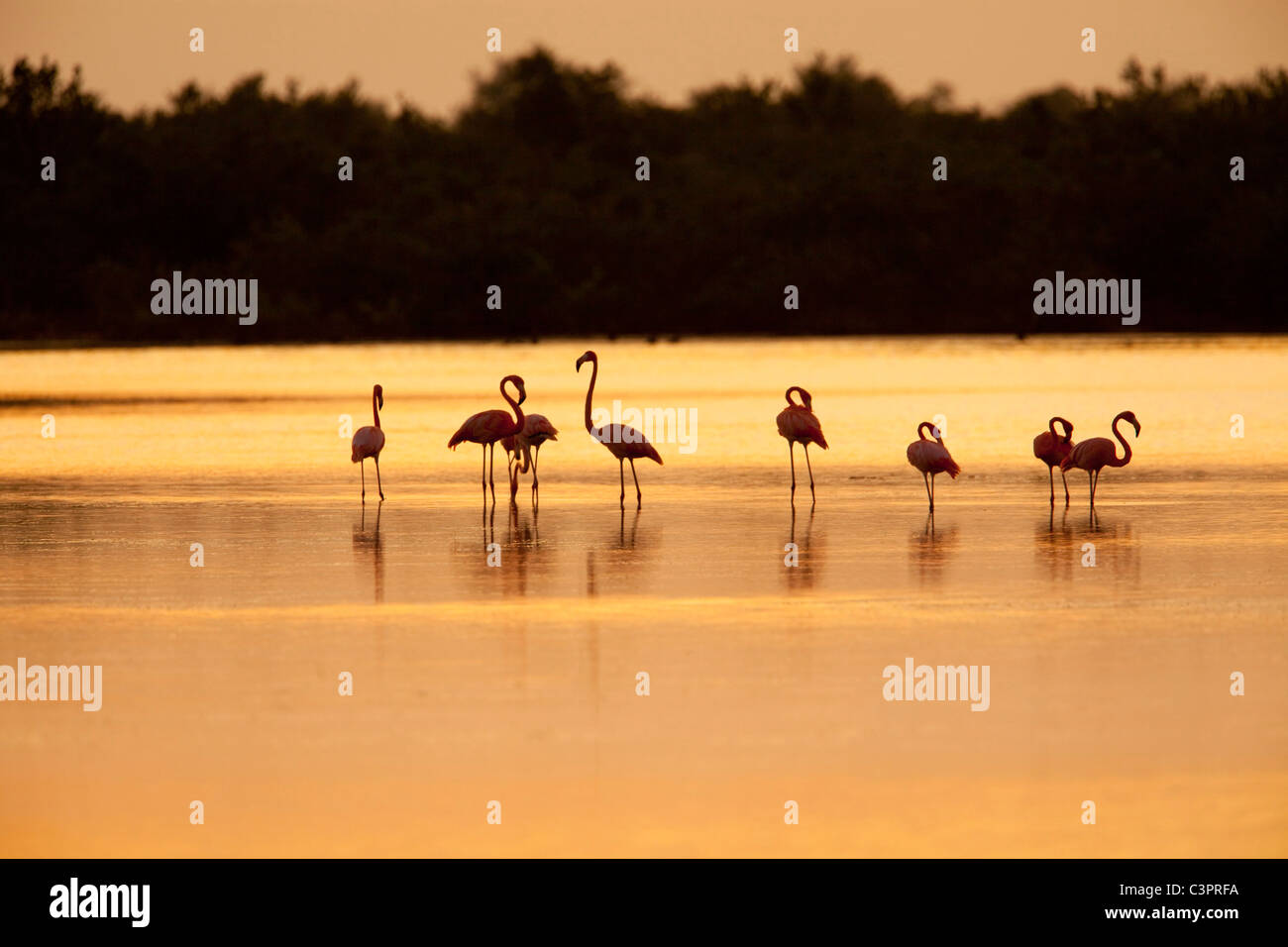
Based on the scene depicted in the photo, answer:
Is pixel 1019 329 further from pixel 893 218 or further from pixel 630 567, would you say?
pixel 630 567

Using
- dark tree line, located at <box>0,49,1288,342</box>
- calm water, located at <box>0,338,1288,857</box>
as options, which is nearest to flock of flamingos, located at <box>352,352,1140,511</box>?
calm water, located at <box>0,338,1288,857</box>

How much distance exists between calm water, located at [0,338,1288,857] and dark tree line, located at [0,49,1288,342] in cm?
4083

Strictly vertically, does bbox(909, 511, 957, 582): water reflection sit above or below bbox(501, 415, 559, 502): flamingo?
below

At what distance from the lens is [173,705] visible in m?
8.14

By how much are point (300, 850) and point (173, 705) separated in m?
2.03

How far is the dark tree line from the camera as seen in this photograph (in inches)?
2347

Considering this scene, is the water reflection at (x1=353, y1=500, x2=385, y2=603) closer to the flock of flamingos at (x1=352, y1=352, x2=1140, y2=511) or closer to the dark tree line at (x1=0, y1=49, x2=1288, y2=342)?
the flock of flamingos at (x1=352, y1=352, x2=1140, y2=511)

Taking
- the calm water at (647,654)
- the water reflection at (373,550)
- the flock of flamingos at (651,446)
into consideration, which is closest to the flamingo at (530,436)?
the flock of flamingos at (651,446)

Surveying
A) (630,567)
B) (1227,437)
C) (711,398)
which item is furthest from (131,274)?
(630,567)

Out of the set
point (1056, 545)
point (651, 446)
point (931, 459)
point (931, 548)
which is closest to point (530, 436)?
point (651, 446)

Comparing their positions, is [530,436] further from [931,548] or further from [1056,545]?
[1056,545]

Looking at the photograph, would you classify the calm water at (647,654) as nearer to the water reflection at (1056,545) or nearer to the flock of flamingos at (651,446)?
the water reflection at (1056,545)

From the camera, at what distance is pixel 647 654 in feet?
29.6

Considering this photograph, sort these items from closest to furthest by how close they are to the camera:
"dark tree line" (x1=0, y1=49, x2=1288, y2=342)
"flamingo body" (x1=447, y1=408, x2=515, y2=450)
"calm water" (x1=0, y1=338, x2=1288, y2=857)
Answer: "calm water" (x1=0, y1=338, x2=1288, y2=857), "flamingo body" (x1=447, y1=408, x2=515, y2=450), "dark tree line" (x1=0, y1=49, x2=1288, y2=342)
